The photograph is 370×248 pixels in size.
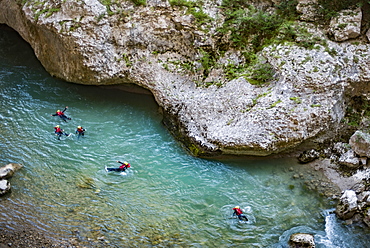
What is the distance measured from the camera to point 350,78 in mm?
14617

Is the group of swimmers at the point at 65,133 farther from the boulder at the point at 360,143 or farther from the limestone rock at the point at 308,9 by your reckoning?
the limestone rock at the point at 308,9

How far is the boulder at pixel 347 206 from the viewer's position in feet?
39.4

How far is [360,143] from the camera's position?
1359cm

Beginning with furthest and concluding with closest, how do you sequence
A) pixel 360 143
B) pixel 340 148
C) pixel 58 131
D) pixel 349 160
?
pixel 58 131
pixel 340 148
pixel 349 160
pixel 360 143

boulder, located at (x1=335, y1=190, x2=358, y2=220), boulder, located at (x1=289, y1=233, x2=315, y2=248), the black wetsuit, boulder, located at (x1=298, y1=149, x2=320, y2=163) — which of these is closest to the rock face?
boulder, located at (x1=298, y1=149, x2=320, y2=163)

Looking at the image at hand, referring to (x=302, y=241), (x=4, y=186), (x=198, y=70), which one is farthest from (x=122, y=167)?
(x=302, y=241)

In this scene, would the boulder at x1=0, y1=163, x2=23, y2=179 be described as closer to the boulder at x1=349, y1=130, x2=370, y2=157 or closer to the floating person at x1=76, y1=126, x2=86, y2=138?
the floating person at x1=76, y1=126, x2=86, y2=138

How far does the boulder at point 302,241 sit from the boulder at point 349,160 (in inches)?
164

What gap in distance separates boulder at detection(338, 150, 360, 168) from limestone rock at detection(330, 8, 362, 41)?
5.12 meters

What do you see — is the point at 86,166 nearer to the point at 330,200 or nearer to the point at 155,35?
the point at 155,35

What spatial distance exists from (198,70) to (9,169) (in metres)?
9.38

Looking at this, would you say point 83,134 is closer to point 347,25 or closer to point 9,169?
point 9,169

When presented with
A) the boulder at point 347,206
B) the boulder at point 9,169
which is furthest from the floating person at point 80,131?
the boulder at point 347,206

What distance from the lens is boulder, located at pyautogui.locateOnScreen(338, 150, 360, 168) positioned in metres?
13.8
